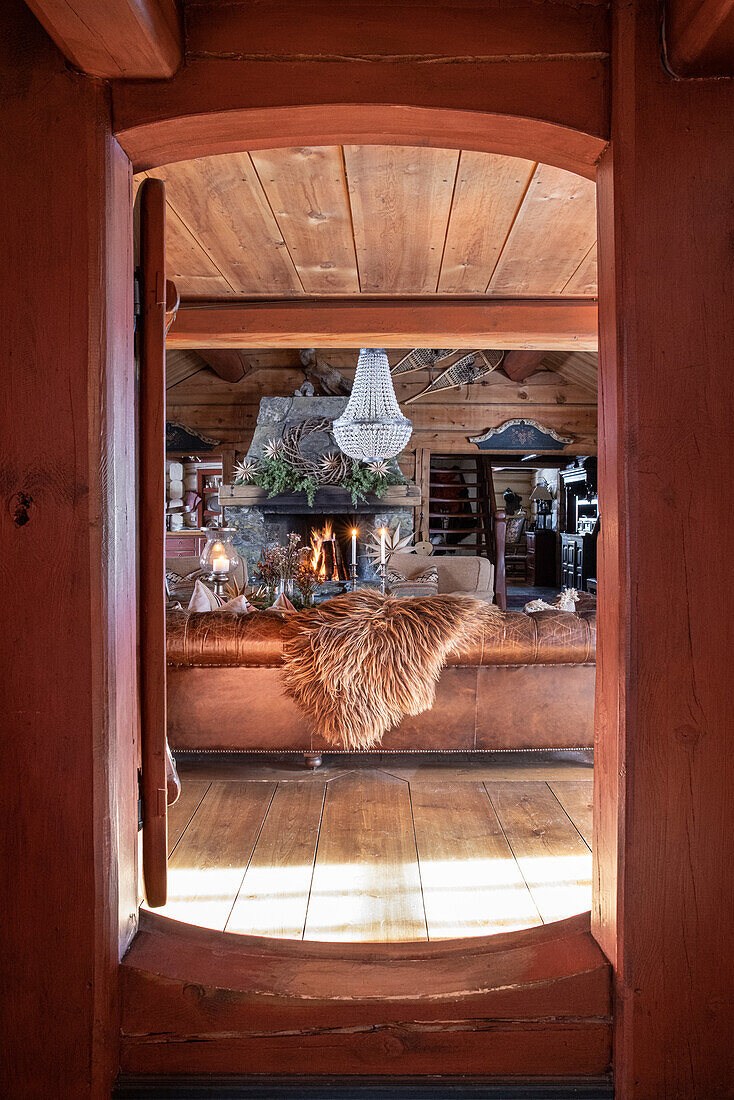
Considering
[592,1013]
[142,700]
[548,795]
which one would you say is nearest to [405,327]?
[548,795]

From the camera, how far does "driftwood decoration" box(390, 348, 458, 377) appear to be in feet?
24.9

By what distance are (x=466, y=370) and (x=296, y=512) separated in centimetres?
255

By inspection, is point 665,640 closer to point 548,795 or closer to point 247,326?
point 548,795

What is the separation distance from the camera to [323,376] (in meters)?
8.24

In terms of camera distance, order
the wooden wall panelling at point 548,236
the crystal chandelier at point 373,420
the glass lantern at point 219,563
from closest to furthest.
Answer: the wooden wall panelling at point 548,236 < the glass lantern at point 219,563 < the crystal chandelier at point 373,420

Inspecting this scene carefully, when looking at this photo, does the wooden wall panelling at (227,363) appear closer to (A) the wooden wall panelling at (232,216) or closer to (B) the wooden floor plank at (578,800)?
(A) the wooden wall panelling at (232,216)

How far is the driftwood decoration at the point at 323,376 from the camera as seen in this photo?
26.8 ft

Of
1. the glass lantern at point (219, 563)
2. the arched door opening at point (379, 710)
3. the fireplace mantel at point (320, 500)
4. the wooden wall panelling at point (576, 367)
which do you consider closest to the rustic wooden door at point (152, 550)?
the arched door opening at point (379, 710)

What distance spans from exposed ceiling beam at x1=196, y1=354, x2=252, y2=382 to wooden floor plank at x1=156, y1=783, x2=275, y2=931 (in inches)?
221

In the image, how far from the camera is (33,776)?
49.1 inches

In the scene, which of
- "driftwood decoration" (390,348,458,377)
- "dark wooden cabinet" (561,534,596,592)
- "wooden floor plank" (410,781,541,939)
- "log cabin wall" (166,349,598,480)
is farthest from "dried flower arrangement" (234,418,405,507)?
"wooden floor plank" (410,781,541,939)

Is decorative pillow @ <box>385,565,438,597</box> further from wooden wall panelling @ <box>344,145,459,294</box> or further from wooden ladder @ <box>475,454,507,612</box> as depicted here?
wooden wall panelling @ <box>344,145,459,294</box>

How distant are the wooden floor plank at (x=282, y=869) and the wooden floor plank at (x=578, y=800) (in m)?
0.92

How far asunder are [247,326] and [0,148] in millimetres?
2187
